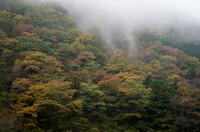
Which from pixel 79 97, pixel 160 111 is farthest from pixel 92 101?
pixel 160 111

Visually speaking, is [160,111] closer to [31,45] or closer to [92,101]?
[92,101]

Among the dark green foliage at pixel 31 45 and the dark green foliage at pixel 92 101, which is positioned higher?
the dark green foliage at pixel 31 45

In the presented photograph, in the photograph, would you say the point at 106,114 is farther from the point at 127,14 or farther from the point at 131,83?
the point at 127,14

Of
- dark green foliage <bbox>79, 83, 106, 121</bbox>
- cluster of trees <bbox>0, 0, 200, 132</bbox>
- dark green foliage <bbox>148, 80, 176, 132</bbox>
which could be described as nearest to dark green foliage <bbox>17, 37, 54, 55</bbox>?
cluster of trees <bbox>0, 0, 200, 132</bbox>

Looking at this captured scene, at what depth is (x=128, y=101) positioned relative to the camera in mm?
21672

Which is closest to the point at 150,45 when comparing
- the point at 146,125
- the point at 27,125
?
the point at 146,125

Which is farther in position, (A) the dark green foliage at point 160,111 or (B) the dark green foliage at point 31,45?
(B) the dark green foliage at point 31,45

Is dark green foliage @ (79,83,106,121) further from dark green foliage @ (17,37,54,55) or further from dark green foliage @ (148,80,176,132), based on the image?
dark green foliage @ (17,37,54,55)

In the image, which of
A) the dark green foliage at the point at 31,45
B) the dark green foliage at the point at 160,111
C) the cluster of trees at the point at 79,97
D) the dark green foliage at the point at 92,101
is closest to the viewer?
the cluster of trees at the point at 79,97

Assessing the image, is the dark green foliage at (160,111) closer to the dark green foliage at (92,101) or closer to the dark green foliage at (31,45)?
the dark green foliage at (92,101)

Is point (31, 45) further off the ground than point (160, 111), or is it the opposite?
point (31, 45)

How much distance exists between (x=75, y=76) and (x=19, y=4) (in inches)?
1566

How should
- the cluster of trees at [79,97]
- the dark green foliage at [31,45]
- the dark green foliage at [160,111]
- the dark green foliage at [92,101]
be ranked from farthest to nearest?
the dark green foliage at [31,45]
the dark green foliage at [92,101]
the dark green foliage at [160,111]
the cluster of trees at [79,97]

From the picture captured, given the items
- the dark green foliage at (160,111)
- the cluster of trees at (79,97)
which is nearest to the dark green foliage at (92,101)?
the cluster of trees at (79,97)
